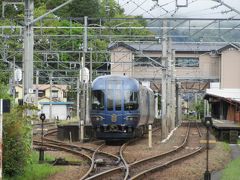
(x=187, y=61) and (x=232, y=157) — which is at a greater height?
(x=187, y=61)

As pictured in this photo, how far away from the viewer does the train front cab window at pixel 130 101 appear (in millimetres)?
27562

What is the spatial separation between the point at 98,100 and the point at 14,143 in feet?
46.5

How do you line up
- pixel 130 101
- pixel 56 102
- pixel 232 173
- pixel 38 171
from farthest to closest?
pixel 56 102, pixel 130 101, pixel 232 173, pixel 38 171

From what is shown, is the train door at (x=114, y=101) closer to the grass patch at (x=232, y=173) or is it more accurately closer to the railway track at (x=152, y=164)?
the railway track at (x=152, y=164)

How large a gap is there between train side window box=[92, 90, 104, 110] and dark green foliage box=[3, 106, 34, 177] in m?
13.6

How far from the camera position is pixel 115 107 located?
89.7 feet

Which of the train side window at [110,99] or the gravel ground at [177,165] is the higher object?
the train side window at [110,99]

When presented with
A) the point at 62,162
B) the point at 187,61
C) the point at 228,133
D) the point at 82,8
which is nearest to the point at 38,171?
the point at 62,162

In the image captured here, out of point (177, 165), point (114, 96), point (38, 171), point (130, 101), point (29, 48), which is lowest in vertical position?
point (177, 165)

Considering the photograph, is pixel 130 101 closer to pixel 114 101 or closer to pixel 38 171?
pixel 114 101

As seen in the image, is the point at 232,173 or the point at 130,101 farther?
the point at 130,101

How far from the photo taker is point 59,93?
298 feet

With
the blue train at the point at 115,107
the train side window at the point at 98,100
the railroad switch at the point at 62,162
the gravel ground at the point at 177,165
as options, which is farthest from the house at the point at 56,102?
the railroad switch at the point at 62,162

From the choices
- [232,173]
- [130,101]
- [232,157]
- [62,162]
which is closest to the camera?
[232,173]
